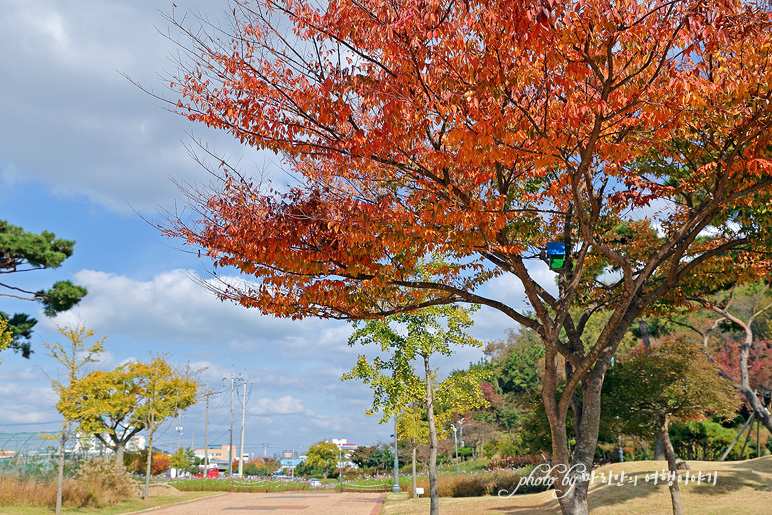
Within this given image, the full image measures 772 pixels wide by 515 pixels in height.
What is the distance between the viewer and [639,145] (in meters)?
7.38

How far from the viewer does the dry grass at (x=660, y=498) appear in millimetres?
15031

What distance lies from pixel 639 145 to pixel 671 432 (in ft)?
74.8

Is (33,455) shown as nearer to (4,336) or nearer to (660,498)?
(4,336)

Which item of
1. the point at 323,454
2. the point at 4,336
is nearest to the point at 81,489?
the point at 4,336

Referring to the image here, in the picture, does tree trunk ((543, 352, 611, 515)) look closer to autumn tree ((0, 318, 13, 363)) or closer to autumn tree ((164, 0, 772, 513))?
autumn tree ((164, 0, 772, 513))

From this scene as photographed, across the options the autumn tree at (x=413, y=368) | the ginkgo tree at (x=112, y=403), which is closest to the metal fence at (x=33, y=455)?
the ginkgo tree at (x=112, y=403)

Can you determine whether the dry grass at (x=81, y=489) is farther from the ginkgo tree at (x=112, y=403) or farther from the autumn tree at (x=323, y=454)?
the autumn tree at (x=323, y=454)

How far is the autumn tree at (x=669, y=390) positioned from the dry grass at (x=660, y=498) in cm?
215

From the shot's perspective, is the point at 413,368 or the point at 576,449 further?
the point at 413,368

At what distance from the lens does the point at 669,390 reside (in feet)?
43.3

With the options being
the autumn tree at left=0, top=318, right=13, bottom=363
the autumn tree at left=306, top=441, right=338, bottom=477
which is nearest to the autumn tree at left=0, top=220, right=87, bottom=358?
the autumn tree at left=0, top=318, right=13, bottom=363

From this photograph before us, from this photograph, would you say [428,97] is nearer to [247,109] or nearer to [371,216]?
[371,216]

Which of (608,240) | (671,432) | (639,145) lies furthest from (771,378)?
(639,145)

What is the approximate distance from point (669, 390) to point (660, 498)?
17.2ft
